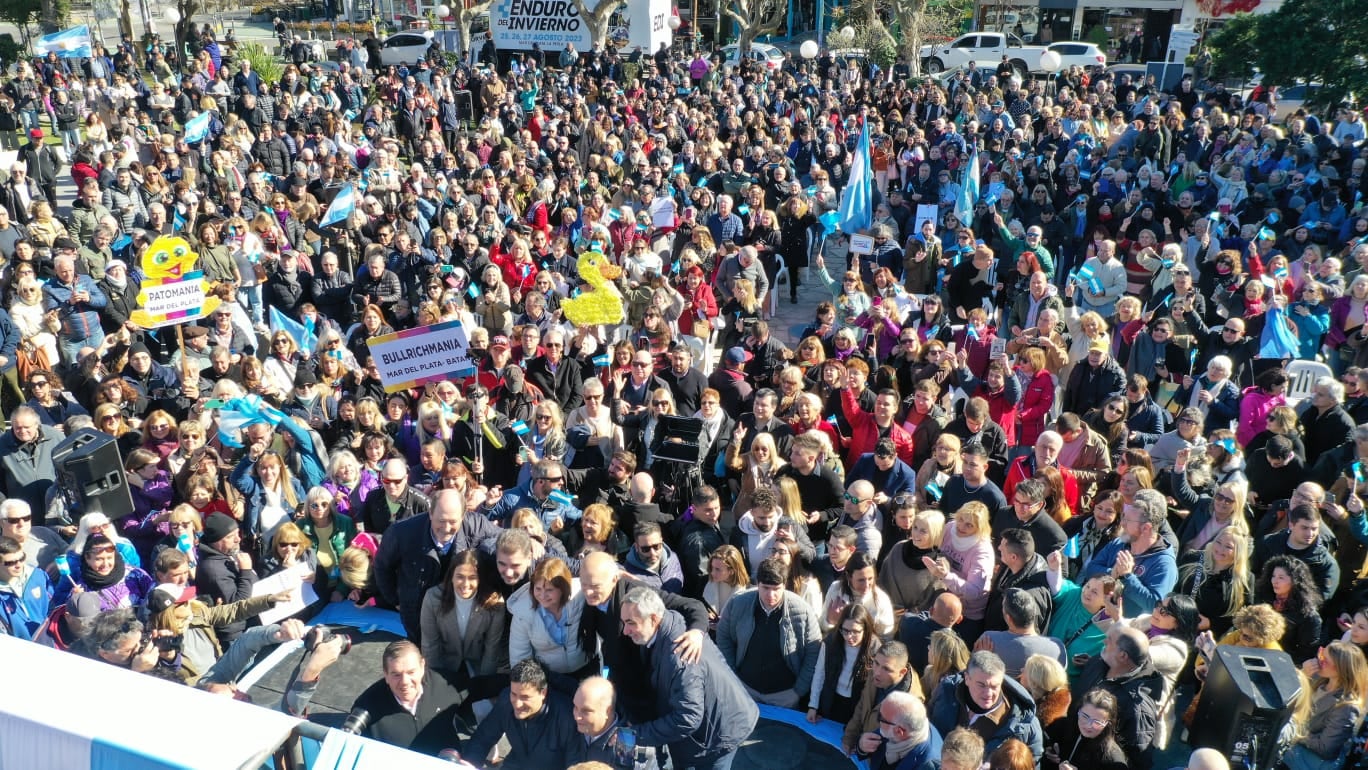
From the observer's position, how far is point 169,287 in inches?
299

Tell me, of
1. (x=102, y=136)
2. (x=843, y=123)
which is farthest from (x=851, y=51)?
(x=102, y=136)

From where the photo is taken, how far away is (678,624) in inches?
177

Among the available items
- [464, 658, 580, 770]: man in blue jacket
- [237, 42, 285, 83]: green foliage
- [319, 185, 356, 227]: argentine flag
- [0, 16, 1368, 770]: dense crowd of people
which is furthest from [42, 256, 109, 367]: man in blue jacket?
[237, 42, 285, 83]: green foliage

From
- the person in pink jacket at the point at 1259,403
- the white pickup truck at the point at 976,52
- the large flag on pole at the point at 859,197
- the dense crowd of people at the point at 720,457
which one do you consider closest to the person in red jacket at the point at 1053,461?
the dense crowd of people at the point at 720,457

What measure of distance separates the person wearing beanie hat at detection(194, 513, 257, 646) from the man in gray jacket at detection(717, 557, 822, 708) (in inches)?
100

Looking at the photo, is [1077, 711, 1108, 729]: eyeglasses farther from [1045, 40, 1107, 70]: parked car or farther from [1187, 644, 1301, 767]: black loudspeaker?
A: [1045, 40, 1107, 70]: parked car

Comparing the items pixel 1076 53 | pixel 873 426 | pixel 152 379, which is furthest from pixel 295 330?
pixel 1076 53

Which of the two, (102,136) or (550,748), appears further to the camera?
(102,136)

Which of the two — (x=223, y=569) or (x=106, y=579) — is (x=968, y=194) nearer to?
(x=223, y=569)

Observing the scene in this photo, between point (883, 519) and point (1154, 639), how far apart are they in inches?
71.2

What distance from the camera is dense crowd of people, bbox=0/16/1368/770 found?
14.6 ft

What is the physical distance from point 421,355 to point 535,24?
2001cm

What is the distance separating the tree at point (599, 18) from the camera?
25859mm

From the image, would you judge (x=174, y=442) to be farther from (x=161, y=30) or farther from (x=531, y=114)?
(x=161, y=30)
